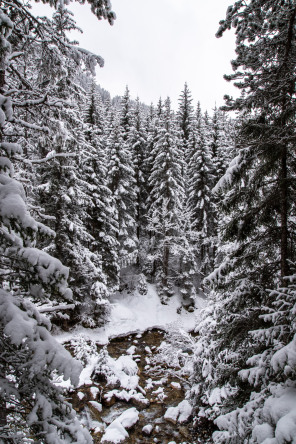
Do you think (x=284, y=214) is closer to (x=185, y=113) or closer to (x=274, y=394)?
(x=274, y=394)

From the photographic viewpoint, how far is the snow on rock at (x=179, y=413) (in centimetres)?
1021

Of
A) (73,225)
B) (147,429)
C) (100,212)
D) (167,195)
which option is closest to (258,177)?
(147,429)

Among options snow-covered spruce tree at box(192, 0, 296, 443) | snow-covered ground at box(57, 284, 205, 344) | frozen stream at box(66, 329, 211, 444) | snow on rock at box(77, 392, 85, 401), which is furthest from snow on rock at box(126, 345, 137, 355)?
snow-covered spruce tree at box(192, 0, 296, 443)

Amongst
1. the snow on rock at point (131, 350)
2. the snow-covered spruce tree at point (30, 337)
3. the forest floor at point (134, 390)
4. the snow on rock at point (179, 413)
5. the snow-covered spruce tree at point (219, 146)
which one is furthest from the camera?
the snow-covered spruce tree at point (219, 146)

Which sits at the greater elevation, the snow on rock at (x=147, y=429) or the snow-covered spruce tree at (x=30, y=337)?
the snow-covered spruce tree at (x=30, y=337)

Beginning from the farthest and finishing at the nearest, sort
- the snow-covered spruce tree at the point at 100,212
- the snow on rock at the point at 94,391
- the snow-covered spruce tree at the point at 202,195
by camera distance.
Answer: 1. the snow-covered spruce tree at the point at 202,195
2. the snow-covered spruce tree at the point at 100,212
3. the snow on rock at the point at 94,391

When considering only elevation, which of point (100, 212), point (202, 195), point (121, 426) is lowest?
point (121, 426)

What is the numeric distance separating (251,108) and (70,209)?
1280 centimetres

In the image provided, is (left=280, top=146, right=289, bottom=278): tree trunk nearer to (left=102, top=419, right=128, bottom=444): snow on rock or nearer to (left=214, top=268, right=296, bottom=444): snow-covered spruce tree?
(left=214, top=268, right=296, bottom=444): snow-covered spruce tree

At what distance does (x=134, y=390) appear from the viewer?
39.5ft

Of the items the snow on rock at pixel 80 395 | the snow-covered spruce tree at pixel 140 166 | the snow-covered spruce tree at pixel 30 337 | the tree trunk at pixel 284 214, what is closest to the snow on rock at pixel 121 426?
the snow on rock at pixel 80 395

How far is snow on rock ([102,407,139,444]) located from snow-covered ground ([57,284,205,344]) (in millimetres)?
7106

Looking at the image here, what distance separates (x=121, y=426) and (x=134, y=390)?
2594mm

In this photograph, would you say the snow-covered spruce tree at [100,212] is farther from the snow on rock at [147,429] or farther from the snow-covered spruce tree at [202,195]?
the snow on rock at [147,429]
